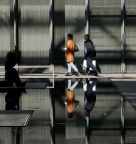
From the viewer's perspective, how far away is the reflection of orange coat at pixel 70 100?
10.9 m

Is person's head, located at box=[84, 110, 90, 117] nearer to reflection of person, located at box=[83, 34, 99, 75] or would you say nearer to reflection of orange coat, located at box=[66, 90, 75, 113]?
reflection of orange coat, located at box=[66, 90, 75, 113]

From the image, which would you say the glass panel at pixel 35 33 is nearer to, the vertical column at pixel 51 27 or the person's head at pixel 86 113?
the vertical column at pixel 51 27

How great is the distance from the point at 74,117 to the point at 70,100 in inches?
116

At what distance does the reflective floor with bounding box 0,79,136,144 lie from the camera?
7.47 m

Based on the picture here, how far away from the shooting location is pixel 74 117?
9648 millimetres

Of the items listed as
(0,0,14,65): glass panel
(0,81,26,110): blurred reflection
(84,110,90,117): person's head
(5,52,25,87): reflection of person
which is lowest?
(0,81,26,110): blurred reflection

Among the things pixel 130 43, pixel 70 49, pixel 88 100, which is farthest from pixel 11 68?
pixel 130 43

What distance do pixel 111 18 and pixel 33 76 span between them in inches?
181

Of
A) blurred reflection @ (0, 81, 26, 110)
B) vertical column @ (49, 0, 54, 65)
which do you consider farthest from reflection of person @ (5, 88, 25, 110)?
vertical column @ (49, 0, 54, 65)

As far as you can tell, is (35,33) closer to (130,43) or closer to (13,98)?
(130,43)

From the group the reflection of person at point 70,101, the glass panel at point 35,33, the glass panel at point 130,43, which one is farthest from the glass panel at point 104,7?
the reflection of person at point 70,101

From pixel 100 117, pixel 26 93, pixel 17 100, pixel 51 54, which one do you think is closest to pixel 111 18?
pixel 51 54

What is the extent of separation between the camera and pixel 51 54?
21.6 meters

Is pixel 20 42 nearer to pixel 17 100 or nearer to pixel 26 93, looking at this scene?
pixel 26 93
